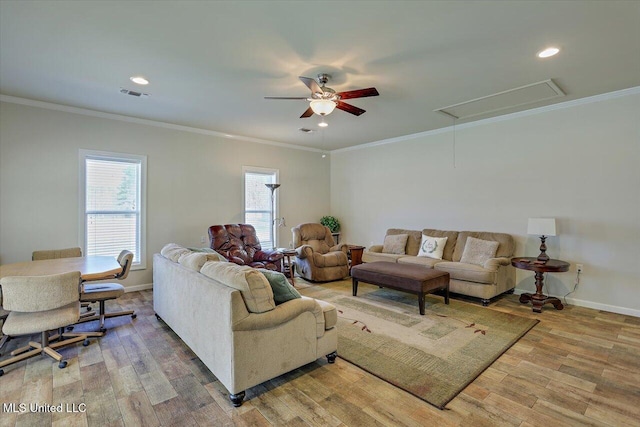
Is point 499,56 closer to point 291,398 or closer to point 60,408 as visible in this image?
point 291,398

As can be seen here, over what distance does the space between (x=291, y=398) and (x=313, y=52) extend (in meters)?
2.98

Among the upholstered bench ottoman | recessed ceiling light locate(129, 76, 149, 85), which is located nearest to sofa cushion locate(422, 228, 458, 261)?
the upholstered bench ottoman

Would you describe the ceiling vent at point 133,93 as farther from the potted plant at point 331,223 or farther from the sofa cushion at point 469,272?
the sofa cushion at point 469,272

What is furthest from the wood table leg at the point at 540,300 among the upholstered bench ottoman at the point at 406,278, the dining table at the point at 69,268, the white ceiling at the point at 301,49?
the dining table at the point at 69,268

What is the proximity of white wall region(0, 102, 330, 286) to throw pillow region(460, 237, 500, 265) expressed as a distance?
12.3ft

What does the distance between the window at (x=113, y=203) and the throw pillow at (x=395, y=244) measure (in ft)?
14.4

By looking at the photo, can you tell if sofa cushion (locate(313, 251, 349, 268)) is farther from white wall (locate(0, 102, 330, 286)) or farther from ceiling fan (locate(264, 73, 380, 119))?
ceiling fan (locate(264, 73, 380, 119))

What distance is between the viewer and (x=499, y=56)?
304cm

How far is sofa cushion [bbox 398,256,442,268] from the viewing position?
5027 mm

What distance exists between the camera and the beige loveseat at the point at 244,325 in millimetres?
2158

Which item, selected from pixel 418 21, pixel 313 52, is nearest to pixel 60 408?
pixel 313 52

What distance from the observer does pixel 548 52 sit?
2953mm

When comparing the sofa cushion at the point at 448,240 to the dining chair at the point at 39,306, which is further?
the sofa cushion at the point at 448,240

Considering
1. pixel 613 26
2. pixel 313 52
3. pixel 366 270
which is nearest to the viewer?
pixel 613 26
